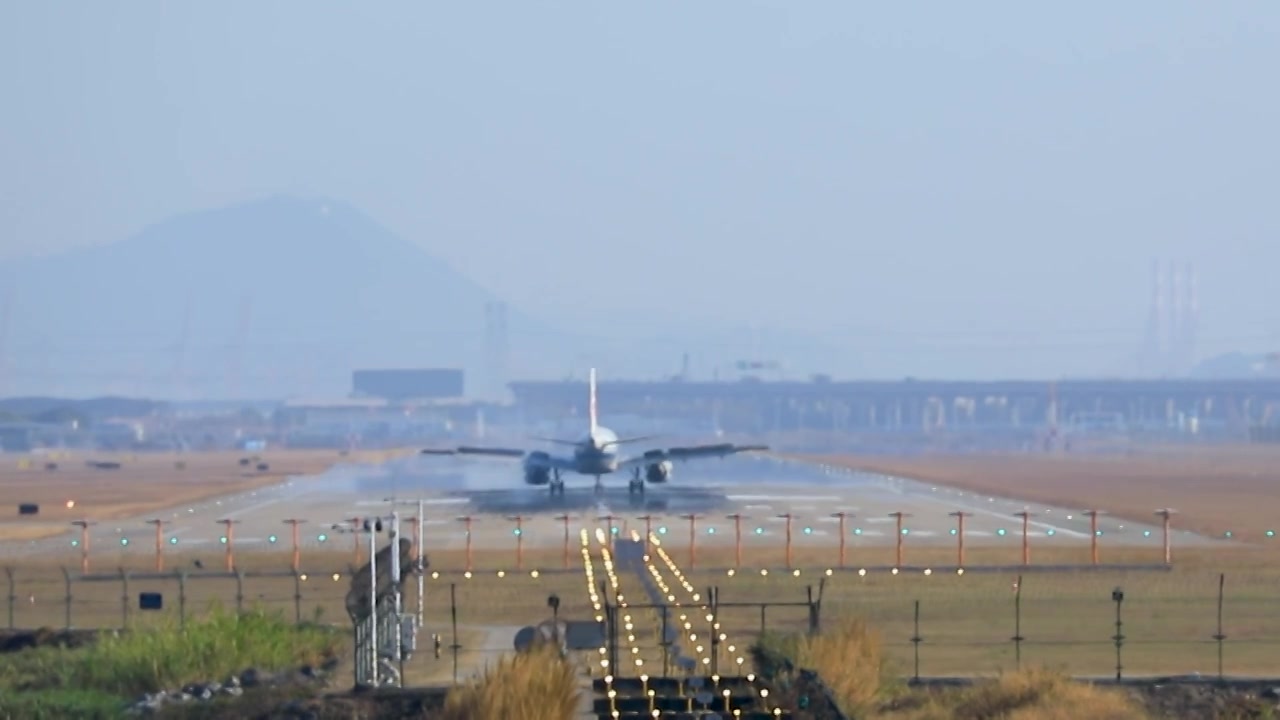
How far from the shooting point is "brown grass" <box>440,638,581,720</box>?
19672 millimetres

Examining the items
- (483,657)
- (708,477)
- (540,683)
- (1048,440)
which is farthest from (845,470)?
(540,683)

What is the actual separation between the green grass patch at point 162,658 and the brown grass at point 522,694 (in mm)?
5386

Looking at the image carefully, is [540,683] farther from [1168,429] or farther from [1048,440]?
[1168,429]

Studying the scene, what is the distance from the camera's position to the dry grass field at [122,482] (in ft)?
206

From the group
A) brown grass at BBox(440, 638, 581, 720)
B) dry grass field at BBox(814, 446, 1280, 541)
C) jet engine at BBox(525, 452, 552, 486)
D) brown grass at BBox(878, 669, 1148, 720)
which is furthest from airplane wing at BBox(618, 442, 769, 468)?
brown grass at BBox(440, 638, 581, 720)

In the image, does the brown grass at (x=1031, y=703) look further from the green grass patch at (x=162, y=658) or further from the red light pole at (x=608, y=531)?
the red light pole at (x=608, y=531)

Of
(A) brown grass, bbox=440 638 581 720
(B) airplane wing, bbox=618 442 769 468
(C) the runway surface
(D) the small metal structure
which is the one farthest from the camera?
(B) airplane wing, bbox=618 442 769 468

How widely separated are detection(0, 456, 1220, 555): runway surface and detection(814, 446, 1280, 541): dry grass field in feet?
5.81

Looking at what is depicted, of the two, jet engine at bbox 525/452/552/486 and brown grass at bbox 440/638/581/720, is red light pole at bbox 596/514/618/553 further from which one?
brown grass at bbox 440/638/581/720

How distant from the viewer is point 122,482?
88875mm

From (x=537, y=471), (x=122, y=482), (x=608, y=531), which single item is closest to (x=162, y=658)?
(x=608, y=531)

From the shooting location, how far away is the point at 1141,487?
7738 centimetres

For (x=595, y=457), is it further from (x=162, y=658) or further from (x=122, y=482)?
(x=162, y=658)

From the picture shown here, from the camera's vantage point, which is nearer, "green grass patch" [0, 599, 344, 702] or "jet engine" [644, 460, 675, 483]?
"green grass patch" [0, 599, 344, 702]
